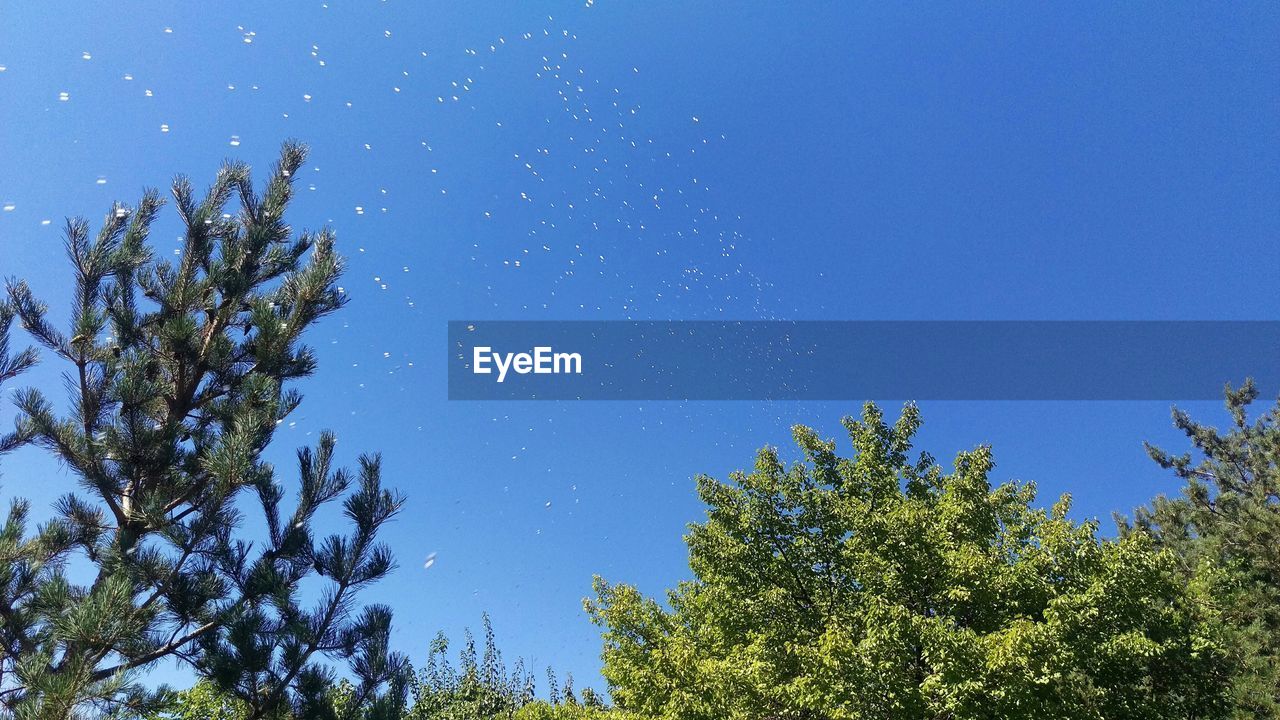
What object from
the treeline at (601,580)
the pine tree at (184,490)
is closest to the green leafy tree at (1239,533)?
the treeline at (601,580)

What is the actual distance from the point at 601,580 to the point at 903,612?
8.00 meters

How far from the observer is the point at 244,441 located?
6559mm

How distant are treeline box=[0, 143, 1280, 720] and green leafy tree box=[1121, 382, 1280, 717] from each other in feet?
0.28

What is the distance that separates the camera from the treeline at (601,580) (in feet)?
20.9

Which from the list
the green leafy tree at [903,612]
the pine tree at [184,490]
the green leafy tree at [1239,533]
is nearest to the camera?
the pine tree at [184,490]

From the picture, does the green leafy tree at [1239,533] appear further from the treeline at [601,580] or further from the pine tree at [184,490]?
the pine tree at [184,490]

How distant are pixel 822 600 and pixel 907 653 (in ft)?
8.03

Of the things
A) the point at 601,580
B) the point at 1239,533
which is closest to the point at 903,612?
the point at 601,580

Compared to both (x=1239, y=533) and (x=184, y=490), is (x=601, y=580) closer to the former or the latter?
(x=184, y=490)

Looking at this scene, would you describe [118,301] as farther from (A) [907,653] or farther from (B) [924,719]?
(B) [924,719]

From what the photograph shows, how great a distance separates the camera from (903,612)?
33.0 ft

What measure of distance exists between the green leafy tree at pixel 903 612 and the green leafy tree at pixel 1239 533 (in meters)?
0.83

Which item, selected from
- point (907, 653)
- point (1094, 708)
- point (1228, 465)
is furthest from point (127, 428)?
point (1228, 465)

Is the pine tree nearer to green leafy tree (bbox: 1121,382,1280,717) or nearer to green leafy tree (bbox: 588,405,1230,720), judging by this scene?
green leafy tree (bbox: 588,405,1230,720)
